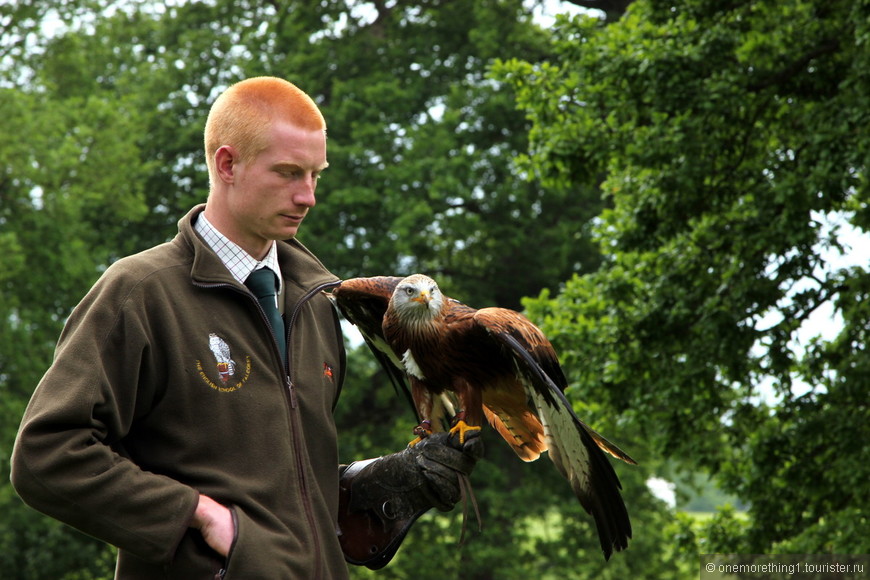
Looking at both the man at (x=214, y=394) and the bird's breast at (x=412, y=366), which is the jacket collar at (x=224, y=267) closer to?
the man at (x=214, y=394)

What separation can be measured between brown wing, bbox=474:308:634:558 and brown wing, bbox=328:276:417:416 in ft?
1.37

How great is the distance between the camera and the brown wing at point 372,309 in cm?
356

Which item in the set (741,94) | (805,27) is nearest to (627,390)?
(741,94)

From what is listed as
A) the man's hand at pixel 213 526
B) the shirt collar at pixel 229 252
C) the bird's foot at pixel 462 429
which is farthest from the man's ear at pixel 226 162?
the bird's foot at pixel 462 429

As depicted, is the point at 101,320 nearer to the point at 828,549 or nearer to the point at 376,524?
the point at 376,524

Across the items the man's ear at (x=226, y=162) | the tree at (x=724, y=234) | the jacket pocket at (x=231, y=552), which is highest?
the tree at (x=724, y=234)

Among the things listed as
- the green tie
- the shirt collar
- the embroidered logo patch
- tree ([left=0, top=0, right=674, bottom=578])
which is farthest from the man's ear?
tree ([left=0, top=0, right=674, bottom=578])

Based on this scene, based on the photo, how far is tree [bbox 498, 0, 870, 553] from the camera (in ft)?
30.5

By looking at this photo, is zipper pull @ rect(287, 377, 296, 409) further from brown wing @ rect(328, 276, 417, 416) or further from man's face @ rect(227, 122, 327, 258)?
brown wing @ rect(328, 276, 417, 416)

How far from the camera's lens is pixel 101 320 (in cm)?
232

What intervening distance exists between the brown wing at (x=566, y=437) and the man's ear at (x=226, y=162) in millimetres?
982

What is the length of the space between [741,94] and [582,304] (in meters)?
2.79

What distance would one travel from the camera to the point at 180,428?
7.92ft

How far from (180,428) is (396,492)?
893mm
